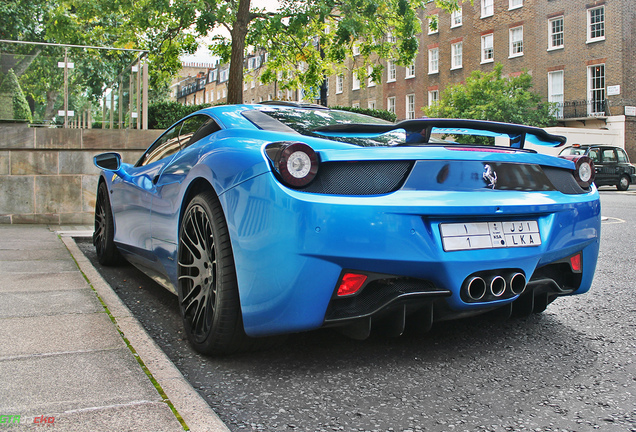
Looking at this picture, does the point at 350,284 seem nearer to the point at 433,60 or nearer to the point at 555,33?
the point at 555,33

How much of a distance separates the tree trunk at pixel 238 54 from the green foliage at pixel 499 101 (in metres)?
21.4

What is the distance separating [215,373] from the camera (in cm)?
276

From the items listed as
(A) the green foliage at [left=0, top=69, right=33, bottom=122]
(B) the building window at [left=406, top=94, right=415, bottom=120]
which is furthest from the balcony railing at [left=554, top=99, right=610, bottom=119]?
(A) the green foliage at [left=0, top=69, right=33, bottom=122]

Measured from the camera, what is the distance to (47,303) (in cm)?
385

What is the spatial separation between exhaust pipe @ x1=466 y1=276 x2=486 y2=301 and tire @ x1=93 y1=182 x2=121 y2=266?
11.5ft

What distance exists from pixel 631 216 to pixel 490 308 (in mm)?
10367

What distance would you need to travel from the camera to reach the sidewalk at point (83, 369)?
6.93ft

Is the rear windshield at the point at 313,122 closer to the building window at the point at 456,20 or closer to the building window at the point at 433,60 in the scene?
the building window at the point at 456,20

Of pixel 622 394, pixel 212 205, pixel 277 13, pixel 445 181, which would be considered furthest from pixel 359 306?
pixel 277 13

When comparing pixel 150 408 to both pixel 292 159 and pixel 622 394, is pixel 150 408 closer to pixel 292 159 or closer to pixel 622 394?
pixel 292 159

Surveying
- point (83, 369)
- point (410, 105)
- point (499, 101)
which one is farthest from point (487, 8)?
point (83, 369)

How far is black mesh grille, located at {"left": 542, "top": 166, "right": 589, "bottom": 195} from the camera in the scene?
3109 millimetres

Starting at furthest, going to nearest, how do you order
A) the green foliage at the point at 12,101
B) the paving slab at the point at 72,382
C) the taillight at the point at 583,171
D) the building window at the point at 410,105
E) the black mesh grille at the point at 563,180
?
the building window at the point at 410,105 < the green foliage at the point at 12,101 < the taillight at the point at 583,171 < the black mesh grille at the point at 563,180 < the paving slab at the point at 72,382

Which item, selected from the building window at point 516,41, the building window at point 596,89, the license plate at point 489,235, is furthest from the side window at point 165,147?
the building window at point 516,41
